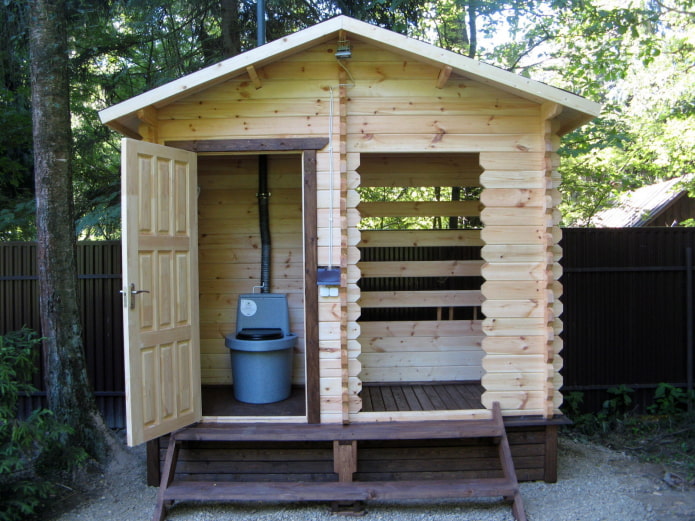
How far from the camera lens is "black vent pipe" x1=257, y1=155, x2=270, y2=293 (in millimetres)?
5023

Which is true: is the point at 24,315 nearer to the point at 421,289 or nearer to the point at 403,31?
the point at 421,289

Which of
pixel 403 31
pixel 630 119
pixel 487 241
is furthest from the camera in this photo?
pixel 630 119

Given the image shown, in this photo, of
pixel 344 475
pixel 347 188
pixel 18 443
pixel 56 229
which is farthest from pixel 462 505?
pixel 56 229

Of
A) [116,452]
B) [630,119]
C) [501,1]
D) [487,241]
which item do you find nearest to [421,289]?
[487,241]

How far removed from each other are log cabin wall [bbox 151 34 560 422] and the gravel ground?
630 mm

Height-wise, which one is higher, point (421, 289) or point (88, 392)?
point (421, 289)

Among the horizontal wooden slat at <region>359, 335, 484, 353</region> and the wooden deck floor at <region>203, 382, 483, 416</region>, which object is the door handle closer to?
the wooden deck floor at <region>203, 382, 483, 416</region>

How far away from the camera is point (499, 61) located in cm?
923

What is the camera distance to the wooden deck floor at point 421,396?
14.3 ft

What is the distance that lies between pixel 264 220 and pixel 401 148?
1.59 m

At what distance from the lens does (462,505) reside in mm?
3932

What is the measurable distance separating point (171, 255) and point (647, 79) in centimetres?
1144

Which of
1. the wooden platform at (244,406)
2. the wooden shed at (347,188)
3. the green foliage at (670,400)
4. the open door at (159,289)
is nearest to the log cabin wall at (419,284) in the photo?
the wooden platform at (244,406)

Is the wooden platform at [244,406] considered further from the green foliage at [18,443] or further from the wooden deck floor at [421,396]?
the green foliage at [18,443]
